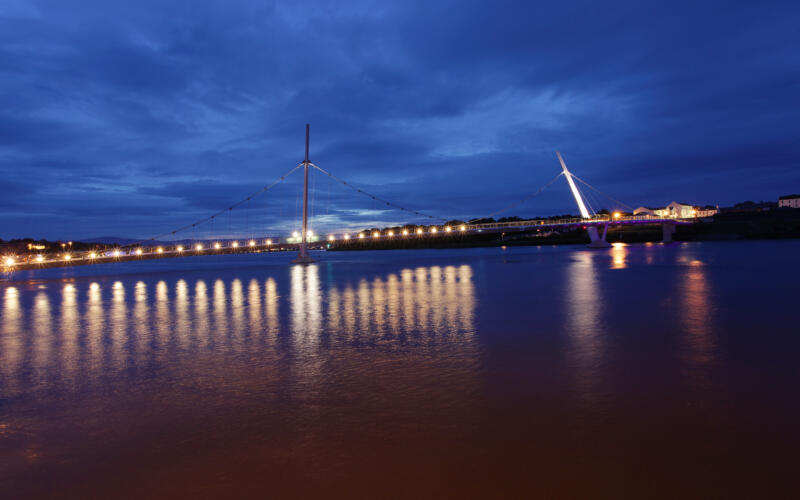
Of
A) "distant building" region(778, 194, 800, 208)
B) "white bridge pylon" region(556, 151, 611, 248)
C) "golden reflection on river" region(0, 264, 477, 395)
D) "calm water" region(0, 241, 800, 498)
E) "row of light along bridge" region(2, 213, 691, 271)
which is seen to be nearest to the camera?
"calm water" region(0, 241, 800, 498)

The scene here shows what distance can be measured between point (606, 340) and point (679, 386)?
368 centimetres

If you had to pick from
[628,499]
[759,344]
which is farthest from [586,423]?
[759,344]

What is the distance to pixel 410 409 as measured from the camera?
19.3 feet

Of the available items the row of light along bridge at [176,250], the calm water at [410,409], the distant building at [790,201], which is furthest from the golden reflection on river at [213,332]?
the distant building at [790,201]

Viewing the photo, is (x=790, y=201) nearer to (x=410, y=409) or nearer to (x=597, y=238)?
(x=597, y=238)

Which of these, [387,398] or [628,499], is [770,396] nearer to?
[628,499]

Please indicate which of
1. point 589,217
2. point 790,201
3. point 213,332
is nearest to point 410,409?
point 213,332

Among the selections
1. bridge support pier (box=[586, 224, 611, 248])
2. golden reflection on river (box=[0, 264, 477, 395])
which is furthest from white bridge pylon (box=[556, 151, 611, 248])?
golden reflection on river (box=[0, 264, 477, 395])

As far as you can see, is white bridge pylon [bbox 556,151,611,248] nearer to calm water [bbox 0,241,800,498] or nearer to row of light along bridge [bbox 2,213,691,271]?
row of light along bridge [bbox 2,213,691,271]

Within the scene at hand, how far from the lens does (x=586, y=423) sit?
525 centimetres

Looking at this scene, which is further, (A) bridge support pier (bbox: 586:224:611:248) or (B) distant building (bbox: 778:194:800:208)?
(B) distant building (bbox: 778:194:800:208)

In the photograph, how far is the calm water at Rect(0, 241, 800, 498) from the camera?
4.12m

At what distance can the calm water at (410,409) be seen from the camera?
412 centimetres

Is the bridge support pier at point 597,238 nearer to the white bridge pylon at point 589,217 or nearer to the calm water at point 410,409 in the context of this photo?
the white bridge pylon at point 589,217
